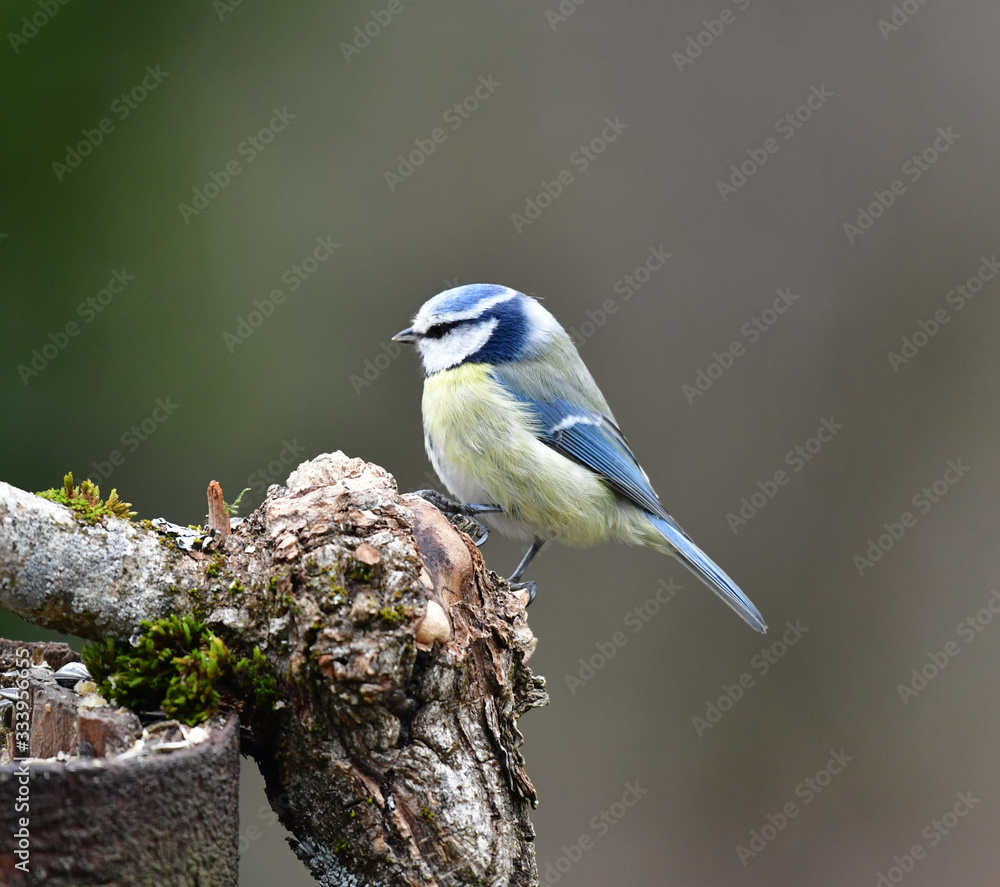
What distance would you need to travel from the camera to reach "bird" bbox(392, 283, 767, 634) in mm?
2580

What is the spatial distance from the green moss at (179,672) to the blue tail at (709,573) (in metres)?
1.54

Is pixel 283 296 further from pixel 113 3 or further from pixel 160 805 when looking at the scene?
pixel 160 805

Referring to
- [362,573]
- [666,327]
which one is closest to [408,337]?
[362,573]

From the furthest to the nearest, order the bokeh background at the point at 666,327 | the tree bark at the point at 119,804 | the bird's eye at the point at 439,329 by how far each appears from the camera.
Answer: the bokeh background at the point at 666,327 → the bird's eye at the point at 439,329 → the tree bark at the point at 119,804

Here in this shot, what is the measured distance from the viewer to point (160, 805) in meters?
1.27

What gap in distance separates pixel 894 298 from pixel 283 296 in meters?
2.87

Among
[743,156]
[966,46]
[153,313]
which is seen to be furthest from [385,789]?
[966,46]

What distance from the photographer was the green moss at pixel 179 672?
1.44 metres

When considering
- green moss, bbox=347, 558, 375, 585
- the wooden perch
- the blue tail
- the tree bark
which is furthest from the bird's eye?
the tree bark

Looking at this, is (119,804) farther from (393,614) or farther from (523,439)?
(523,439)

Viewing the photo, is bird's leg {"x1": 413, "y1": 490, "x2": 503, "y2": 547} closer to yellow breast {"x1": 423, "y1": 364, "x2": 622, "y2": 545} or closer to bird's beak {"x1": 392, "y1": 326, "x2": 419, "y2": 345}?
yellow breast {"x1": 423, "y1": 364, "x2": 622, "y2": 545}

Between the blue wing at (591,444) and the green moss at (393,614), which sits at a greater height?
the blue wing at (591,444)

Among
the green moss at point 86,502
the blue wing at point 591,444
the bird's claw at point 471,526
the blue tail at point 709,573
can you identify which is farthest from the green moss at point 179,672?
the blue tail at point 709,573

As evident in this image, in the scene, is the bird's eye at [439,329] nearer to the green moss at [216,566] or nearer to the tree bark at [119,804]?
the green moss at [216,566]
